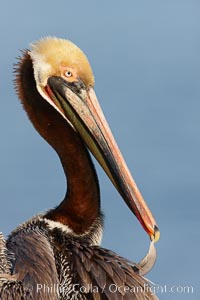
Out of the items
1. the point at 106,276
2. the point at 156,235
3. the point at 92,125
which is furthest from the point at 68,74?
the point at 106,276

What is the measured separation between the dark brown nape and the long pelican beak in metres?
0.11

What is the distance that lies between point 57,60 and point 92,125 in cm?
62

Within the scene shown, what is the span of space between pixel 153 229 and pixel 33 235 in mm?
1021

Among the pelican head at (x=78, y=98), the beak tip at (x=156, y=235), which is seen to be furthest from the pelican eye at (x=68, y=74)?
the beak tip at (x=156, y=235)

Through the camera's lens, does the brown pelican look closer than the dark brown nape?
Yes

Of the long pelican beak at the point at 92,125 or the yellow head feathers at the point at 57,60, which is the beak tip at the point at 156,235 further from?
the yellow head feathers at the point at 57,60

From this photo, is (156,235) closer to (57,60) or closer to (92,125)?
(92,125)

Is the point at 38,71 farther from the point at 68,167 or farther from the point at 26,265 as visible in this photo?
the point at 26,265

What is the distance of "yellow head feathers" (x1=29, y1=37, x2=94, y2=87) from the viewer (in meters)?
11.5

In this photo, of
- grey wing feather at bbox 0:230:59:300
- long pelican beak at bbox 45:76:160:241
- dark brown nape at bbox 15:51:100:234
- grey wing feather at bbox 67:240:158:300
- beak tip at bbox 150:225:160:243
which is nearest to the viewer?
grey wing feather at bbox 0:230:59:300

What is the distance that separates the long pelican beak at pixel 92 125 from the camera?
11.5 metres

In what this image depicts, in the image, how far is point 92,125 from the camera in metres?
11.6

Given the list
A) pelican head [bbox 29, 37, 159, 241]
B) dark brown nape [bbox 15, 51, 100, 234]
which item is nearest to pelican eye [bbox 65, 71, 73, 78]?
pelican head [bbox 29, 37, 159, 241]

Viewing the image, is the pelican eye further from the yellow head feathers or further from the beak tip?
the beak tip
